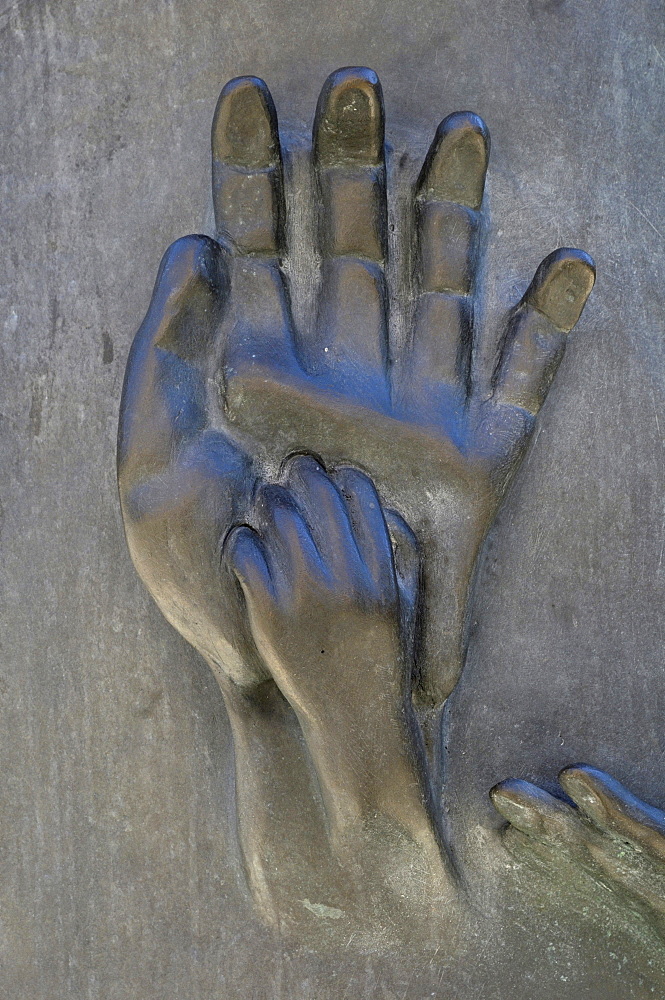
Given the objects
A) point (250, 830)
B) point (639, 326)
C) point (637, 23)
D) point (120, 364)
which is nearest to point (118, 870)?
point (250, 830)

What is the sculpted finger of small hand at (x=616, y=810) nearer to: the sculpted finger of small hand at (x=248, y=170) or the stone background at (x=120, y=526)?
the stone background at (x=120, y=526)

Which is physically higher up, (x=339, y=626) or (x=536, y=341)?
(x=536, y=341)

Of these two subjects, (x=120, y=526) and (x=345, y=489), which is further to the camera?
(x=120, y=526)

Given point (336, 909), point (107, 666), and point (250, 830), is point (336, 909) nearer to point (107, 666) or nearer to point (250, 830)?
point (250, 830)

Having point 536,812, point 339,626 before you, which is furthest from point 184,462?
point 536,812

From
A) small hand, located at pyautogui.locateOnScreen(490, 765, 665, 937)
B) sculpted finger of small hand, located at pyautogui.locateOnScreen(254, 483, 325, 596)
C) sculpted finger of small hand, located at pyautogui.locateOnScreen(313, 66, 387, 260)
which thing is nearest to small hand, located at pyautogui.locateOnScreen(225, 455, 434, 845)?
sculpted finger of small hand, located at pyautogui.locateOnScreen(254, 483, 325, 596)

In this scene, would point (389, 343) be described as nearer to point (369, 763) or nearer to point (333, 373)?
point (333, 373)

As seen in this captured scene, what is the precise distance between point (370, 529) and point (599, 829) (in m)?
0.36

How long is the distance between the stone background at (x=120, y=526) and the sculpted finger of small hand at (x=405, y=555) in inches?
4.2

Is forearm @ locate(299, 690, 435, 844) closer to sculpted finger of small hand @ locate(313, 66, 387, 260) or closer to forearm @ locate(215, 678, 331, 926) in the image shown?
forearm @ locate(215, 678, 331, 926)

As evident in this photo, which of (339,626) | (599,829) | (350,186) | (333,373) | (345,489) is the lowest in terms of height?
(599,829)

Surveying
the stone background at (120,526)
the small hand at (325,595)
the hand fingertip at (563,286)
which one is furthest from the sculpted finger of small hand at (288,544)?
the hand fingertip at (563,286)

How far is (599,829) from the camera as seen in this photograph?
3.20ft

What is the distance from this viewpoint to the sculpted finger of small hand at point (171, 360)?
0.98 meters
